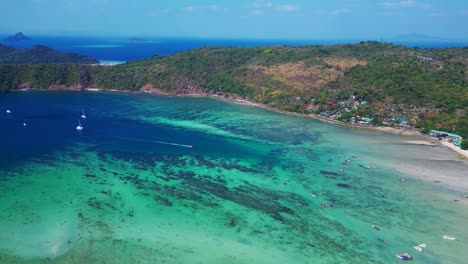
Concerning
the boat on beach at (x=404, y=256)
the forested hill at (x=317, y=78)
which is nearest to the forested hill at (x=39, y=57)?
the forested hill at (x=317, y=78)

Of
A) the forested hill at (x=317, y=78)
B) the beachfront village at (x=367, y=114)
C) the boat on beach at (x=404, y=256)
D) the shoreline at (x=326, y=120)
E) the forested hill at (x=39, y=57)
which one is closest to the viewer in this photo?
the boat on beach at (x=404, y=256)

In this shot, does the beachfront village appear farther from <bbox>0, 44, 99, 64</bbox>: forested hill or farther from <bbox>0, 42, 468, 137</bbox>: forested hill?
<bbox>0, 44, 99, 64</bbox>: forested hill

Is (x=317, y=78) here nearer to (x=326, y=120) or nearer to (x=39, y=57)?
(x=326, y=120)

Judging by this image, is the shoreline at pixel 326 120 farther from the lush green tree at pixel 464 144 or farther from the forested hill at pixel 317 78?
the forested hill at pixel 317 78

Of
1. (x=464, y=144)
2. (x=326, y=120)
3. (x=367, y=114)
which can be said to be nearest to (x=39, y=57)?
(x=326, y=120)

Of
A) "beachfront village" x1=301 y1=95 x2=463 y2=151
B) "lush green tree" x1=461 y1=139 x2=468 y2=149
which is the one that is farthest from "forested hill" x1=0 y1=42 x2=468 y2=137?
"lush green tree" x1=461 y1=139 x2=468 y2=149
